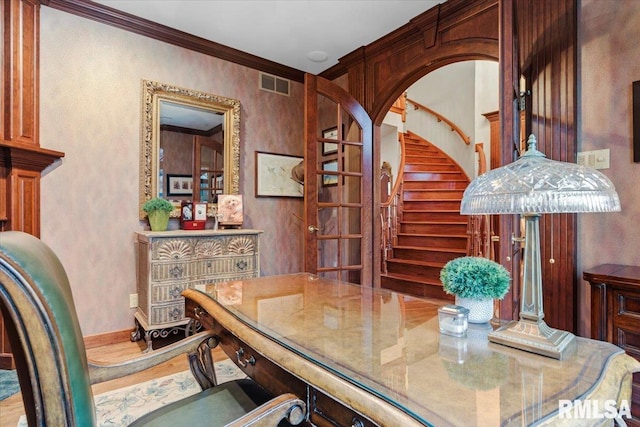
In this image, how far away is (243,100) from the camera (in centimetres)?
366

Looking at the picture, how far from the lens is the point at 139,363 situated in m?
1.12

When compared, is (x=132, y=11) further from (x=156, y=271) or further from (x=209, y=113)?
(x=156, y=271)

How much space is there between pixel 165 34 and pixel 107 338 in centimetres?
270

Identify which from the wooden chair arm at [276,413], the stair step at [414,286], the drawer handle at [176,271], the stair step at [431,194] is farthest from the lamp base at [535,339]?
the stair step at [431,194]

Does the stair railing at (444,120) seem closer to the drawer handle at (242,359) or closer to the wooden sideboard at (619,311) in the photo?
the wooden sideboard at (619,311)

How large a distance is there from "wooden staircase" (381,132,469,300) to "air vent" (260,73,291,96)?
2.60 m

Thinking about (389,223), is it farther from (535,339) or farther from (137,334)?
(535,339)

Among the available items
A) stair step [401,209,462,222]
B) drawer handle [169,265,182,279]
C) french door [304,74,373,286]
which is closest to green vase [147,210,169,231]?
drawer handle [169,265,182,279]

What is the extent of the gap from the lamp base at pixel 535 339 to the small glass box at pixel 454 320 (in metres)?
0.08

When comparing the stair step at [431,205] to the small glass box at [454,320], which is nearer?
the small glass box at [454,320]

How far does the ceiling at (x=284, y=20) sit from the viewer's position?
2.77m

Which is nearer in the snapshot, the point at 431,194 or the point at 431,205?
the point at 431,205

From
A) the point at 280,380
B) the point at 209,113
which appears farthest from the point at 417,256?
the point at 280,380

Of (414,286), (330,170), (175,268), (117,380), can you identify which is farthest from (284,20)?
(414,286)
